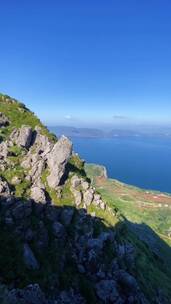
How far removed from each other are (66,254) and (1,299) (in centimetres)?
1593

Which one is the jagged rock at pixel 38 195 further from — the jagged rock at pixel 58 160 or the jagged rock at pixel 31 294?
the jagged rock at pixel 31 294

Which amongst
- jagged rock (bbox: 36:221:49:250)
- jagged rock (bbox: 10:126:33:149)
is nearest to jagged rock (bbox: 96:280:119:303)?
jagged rock (bbox: 36:221:49:250)

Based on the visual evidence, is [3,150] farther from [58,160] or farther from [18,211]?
[18,211]

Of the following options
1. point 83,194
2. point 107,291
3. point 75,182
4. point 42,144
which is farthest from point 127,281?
point 42,144

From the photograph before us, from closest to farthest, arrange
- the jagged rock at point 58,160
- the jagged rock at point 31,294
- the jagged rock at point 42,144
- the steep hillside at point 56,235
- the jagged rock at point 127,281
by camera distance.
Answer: the jagged rock at point 31,294, the steep hillside at point 56,235, the jagged rock at point 127,281, the jagged rock at point 58,160, the jagged rock at point 42,144

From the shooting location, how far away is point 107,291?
32.5 meters

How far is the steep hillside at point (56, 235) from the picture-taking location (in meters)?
29.8

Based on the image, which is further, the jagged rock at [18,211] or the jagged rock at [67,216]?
the jagged rock at [67,216]

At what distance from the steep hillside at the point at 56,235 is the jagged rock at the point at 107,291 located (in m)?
0.08

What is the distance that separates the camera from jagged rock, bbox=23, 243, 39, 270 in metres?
30.0

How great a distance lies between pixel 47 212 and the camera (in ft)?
116

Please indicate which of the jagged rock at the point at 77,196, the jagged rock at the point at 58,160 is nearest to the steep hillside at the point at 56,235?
the jagged rock at the point at 58,160

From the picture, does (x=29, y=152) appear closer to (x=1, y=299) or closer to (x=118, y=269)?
(x=118, y=269)

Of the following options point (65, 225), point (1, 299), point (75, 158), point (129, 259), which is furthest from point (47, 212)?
point (1, 299)
